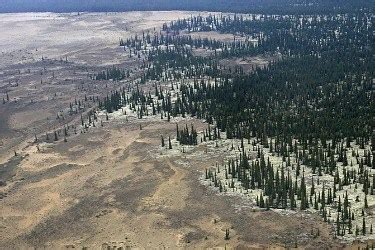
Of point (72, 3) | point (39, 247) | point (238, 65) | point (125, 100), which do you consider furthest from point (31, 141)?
point (72, 3)

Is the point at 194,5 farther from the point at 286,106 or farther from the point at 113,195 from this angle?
the point at 113,195

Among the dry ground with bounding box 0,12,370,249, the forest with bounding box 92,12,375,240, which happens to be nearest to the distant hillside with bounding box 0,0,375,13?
the forest with bounding box 92,12,375,240

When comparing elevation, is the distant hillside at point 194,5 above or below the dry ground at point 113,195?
above

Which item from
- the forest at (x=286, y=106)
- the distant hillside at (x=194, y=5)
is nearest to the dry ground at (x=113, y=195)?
the forest at (x=286, y=106)

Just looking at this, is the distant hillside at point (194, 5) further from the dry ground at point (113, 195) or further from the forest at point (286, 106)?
the dry ground at point (113, 195)

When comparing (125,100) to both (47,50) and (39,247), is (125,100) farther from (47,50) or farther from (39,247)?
(47,50)

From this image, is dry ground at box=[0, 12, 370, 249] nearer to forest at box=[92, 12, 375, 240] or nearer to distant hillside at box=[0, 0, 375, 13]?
forest at box=[92, 12, 375, 240]
